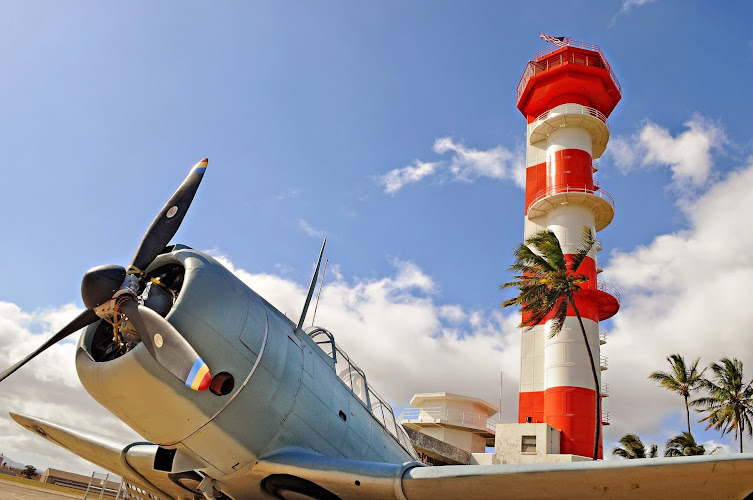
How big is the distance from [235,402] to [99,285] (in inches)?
75.9

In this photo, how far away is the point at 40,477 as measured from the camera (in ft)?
172

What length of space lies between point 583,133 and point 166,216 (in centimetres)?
2837

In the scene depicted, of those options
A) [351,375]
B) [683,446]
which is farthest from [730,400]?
[351,375]

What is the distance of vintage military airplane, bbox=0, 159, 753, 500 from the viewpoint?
17.6 feet

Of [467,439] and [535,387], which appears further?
[467,439]

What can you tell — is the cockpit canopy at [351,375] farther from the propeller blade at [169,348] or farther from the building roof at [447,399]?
the building roof at [447,399]

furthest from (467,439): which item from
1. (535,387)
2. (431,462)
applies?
(535,387)

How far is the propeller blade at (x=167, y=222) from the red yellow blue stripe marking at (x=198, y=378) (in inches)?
63.5

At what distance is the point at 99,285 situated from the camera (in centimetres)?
557

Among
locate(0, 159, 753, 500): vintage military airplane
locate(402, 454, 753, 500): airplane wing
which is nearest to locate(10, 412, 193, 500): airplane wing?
locate(0, 159, 753, 500): vintage military airplane

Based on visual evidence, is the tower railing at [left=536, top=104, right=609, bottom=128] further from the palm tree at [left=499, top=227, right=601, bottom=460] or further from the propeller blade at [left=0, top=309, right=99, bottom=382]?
the propeller blade at [left=0, top=309, right=99, bottom=382]

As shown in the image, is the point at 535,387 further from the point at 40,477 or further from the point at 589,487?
the point at 40,477

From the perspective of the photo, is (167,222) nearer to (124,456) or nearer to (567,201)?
(124,456)

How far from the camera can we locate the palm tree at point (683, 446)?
101 ft
